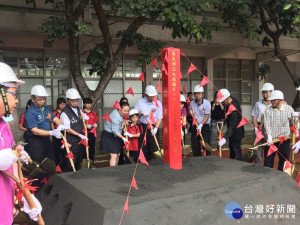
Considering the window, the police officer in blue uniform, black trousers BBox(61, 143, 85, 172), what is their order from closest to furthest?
the police officer in blue uniform < black trousers BBox(61, 143, 85, 172) < the window

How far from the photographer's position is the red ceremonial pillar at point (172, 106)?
3.87 metres

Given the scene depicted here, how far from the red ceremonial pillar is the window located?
28.6 feet

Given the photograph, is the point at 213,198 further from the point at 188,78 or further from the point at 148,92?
the point at 188,78

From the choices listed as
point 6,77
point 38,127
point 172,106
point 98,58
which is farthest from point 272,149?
point 6,77

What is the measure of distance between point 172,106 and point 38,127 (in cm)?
202

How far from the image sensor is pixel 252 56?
12922 millimetres

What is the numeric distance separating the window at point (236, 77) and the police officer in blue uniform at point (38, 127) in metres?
8.98

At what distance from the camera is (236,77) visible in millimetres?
12898

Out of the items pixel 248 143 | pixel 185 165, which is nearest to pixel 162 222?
pixel 185 165

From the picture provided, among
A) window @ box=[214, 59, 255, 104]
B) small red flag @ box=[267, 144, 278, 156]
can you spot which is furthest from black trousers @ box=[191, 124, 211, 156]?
Result: window @ box=[214, 59, 255, 104]

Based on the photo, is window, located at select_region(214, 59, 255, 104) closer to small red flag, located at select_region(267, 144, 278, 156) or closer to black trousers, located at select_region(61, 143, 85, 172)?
small red flag, located at select_region(267, 144, 278, 156)

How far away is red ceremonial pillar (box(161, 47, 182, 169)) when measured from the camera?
387cm

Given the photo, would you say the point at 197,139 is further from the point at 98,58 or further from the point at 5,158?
the point at 5,158

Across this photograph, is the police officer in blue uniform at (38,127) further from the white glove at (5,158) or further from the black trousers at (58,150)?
the white glove at (5,158)
